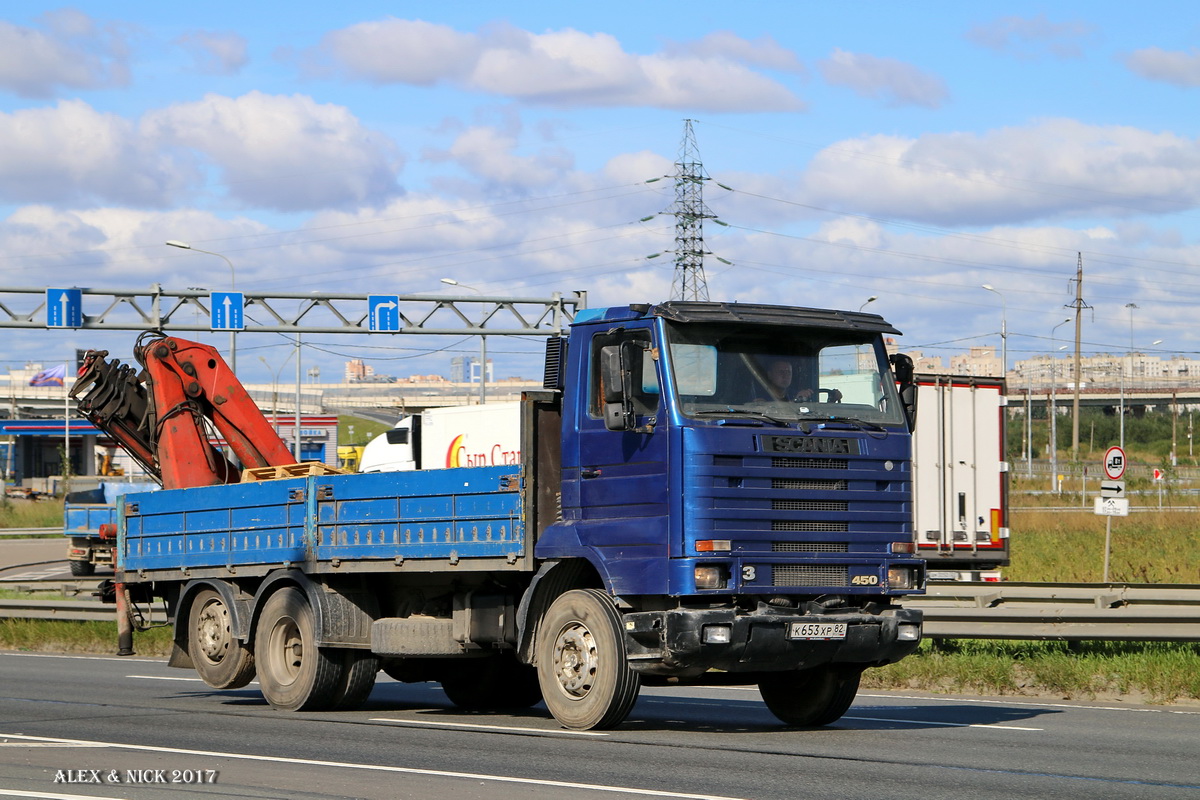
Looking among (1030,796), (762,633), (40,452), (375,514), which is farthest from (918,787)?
(40,452)

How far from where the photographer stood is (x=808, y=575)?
10.8 meters

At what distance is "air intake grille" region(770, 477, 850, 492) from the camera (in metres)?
10.6

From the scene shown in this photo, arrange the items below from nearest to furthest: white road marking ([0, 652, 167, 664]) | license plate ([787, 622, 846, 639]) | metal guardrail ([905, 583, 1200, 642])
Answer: license plate ([787, 622, 846, 639]) < metal guardrail ([905, 583, 1200, 642]) < white road marking ([0, 652, 167, 664])

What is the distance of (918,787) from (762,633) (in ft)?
7.35

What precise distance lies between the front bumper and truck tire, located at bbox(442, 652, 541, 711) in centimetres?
324

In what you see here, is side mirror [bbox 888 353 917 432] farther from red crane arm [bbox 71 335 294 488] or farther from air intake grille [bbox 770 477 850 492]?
red crane arm [bbox 71 335 294 488]

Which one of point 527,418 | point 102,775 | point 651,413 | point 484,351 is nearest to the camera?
point 102,775

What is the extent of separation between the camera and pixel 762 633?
10484 millimetres

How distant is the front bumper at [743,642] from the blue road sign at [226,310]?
109 ft

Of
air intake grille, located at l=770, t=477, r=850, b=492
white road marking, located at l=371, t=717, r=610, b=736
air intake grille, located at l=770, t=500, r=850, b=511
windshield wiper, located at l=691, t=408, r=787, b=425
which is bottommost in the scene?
white road marking, located at l=371, t=717, r=610, b=736

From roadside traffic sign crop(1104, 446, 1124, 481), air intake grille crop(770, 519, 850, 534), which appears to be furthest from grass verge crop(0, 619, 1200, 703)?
roadside traffic sign crop(1104, 446, 1124, 481)

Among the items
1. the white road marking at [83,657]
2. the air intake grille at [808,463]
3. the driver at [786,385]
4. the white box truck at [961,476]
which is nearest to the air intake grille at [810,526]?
the air intake grille at [808,463]

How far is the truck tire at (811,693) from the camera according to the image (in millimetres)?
11688

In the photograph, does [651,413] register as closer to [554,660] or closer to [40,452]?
[554,660]
